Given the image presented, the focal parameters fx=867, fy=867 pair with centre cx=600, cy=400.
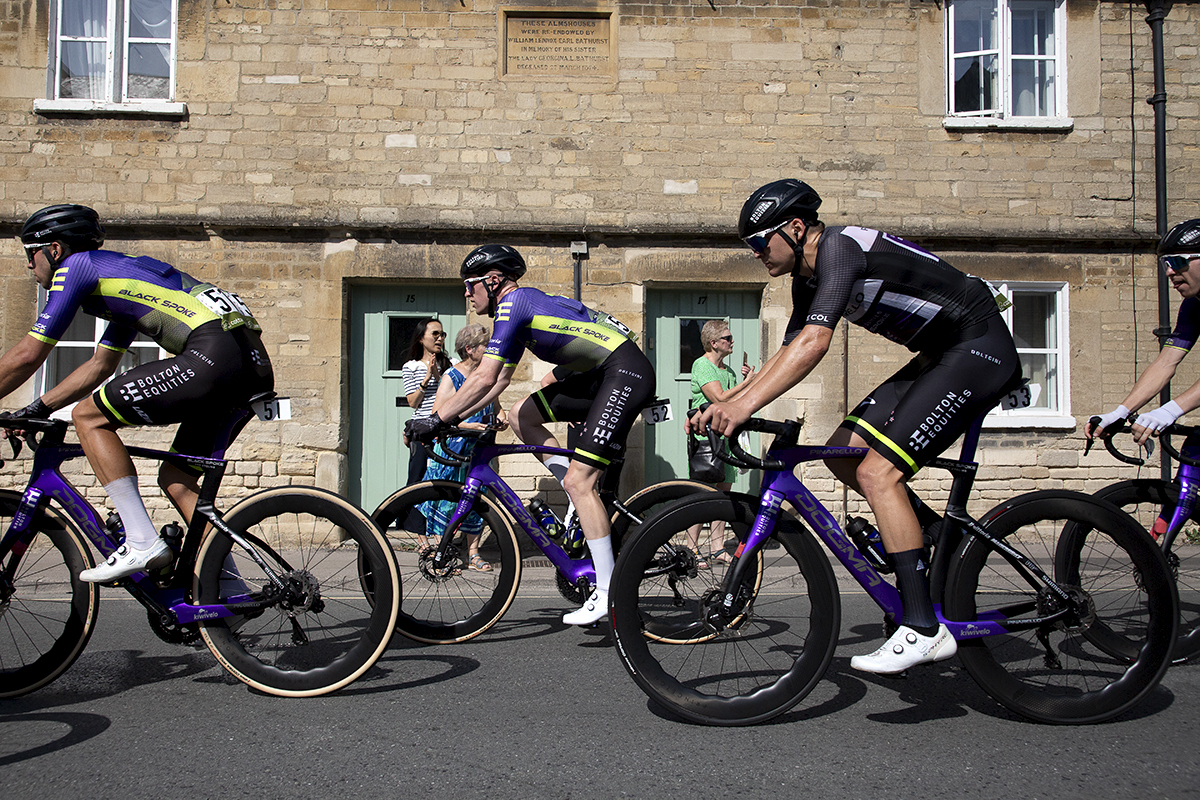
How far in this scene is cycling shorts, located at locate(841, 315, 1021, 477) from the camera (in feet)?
10.1

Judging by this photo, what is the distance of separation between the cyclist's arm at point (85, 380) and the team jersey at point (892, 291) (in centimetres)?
295

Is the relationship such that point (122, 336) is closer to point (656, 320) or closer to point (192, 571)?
point (192, 571)

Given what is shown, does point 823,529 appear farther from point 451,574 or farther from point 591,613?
point 451,574

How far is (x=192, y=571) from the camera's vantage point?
3.47 metres

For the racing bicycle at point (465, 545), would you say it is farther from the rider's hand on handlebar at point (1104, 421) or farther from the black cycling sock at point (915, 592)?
the rider's hand on handlebar at point (1104, 421)

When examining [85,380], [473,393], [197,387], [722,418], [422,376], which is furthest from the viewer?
[422,376]

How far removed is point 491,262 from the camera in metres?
4.48

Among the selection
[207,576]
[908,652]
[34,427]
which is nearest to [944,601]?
[908,652]

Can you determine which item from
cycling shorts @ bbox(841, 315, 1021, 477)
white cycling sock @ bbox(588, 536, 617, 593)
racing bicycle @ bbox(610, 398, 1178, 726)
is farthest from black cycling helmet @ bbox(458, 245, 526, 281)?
cycling shorts @ bbox(841, 315, 1021, 477)

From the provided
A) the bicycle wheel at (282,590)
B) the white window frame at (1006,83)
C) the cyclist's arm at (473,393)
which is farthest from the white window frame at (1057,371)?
the bicycle wheel at (282,590)

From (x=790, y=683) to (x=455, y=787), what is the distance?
3.90 feet

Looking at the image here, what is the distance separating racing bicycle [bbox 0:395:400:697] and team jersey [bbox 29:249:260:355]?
0.48 meters

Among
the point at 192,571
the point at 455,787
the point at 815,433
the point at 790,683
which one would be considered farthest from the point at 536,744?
the point at 815,433

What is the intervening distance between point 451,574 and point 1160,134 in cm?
905
